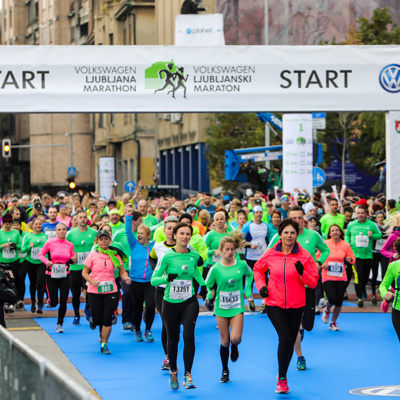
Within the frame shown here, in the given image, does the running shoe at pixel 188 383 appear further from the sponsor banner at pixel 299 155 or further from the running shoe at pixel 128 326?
the sponsor banner at pixel 299 155

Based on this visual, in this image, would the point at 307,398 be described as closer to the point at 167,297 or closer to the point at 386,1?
the point at 167,297

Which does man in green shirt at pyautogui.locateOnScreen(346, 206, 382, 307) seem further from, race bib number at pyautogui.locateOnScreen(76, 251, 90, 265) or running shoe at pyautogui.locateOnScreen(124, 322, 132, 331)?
race bib number at pyautogui.locateOnScreen(76, 251, 90, 265)

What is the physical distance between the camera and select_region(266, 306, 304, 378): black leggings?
9.55 metres

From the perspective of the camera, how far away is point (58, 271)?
1466 cm

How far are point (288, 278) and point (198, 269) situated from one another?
→ 1144 mm

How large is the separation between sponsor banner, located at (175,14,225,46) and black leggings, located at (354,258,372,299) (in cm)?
475

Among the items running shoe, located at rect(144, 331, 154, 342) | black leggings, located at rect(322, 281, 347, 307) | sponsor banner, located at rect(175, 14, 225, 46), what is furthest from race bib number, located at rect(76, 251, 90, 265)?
sponsor banner, located at rect(175, 14, 225, 46)

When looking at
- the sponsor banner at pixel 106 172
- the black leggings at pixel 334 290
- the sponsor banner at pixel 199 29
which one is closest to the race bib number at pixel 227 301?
the black leggings at pixel 334 290

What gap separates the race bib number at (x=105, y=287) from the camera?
12.1 meters

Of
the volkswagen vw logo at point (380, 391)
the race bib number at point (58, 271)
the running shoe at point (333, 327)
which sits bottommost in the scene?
the running shoe at point (333, 327)

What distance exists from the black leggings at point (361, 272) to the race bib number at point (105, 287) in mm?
6398

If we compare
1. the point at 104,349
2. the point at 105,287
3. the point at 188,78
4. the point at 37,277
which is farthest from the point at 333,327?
the point at 37,277

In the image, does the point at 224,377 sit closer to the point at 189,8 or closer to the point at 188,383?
the point at 188,383

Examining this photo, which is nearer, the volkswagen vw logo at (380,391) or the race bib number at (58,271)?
the volkswagen vw logo at (380,391)
